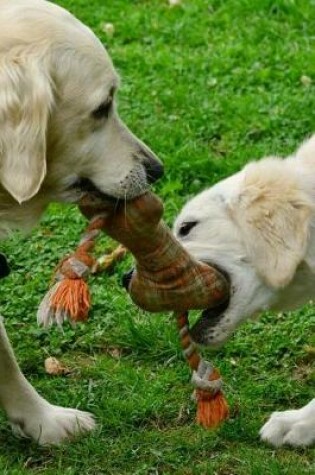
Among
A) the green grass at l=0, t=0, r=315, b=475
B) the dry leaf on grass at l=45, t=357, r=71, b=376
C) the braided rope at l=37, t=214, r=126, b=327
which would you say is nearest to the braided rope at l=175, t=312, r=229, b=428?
the green grass at l=0, t=0, r=315, b=475

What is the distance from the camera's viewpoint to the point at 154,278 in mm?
4074

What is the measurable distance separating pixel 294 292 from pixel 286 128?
2223 millimetres

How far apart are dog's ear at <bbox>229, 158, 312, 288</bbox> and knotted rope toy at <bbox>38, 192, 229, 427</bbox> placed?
18cm

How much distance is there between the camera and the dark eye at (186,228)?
429cm

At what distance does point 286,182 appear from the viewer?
4152 mm

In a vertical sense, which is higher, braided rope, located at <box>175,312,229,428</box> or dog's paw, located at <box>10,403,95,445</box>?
braided rope, located at <box>175,312,229,428</box>

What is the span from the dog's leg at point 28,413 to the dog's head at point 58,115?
2.43ft

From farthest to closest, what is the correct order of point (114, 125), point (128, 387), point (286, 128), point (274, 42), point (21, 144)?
point (274, 42), point (286, 128), point (128, 387), point (114, 125), point (21, 144)

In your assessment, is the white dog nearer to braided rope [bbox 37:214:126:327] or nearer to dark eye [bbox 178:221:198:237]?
dark eye [bbox 178:221:198:237]

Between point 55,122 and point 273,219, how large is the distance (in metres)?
0.83

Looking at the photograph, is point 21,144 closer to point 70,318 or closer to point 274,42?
point 70,318

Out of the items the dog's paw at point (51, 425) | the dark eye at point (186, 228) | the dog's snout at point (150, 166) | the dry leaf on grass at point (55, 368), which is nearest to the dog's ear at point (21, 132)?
the dog's snout at point (150, 166)

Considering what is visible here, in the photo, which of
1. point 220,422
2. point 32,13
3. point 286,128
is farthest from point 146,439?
point 286,128

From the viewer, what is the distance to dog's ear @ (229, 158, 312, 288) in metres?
4.02
